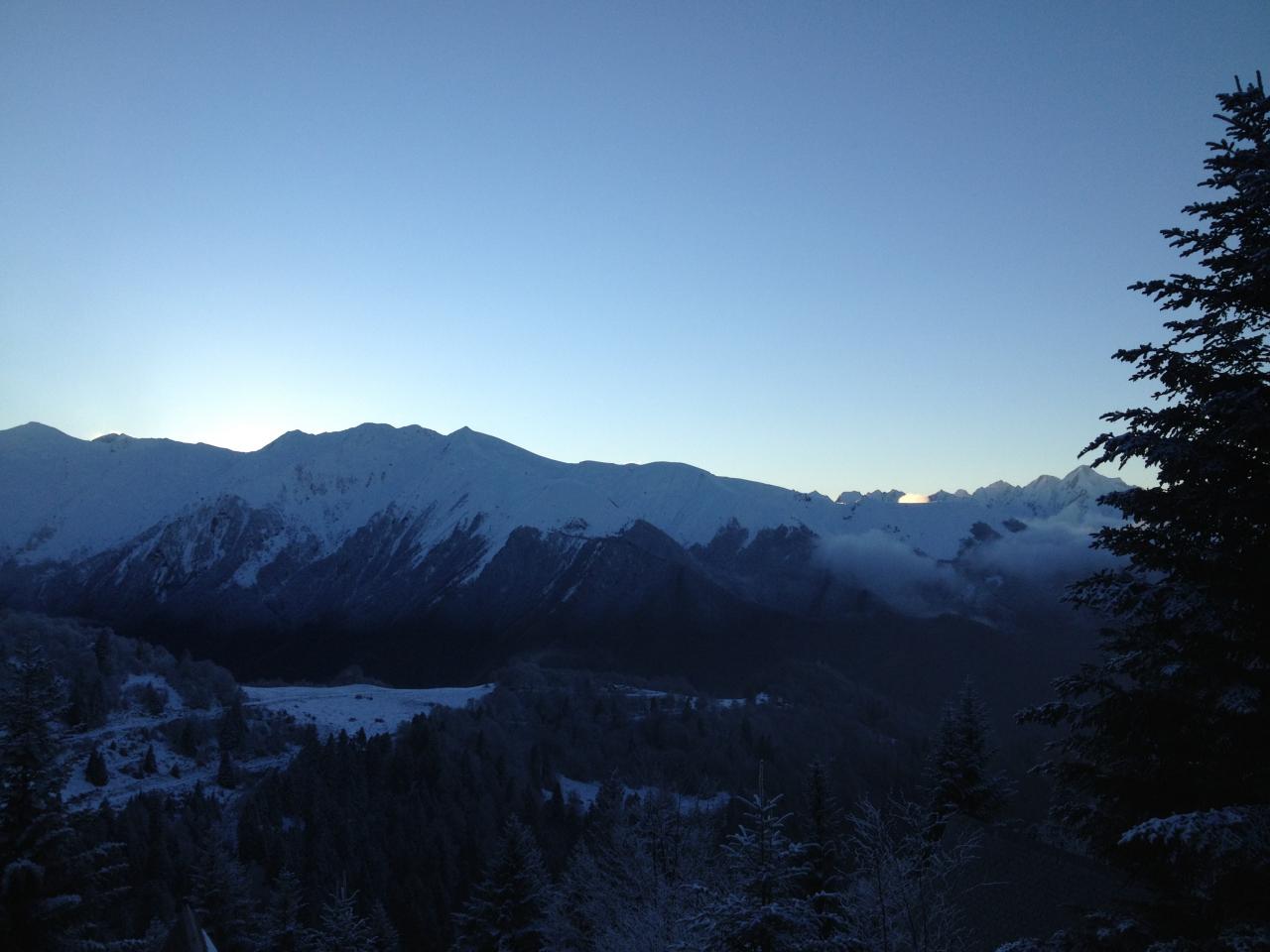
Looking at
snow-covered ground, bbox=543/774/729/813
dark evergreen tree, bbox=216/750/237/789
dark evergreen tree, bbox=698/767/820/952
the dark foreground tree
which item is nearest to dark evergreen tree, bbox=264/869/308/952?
dark evergreen tree, bbox=698/767/820/952

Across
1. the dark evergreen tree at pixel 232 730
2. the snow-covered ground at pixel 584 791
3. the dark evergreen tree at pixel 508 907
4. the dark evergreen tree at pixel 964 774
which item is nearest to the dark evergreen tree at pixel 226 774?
the dark evergreen tree at pixel 232 730

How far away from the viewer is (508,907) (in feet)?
130

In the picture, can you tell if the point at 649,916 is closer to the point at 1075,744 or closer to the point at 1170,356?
the point at 1075,744

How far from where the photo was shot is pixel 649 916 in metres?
24.0

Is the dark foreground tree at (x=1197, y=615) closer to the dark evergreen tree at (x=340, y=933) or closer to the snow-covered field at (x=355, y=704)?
the dark evergreen tree at (x=340, y=933)

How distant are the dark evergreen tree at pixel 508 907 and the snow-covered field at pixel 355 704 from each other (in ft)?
310

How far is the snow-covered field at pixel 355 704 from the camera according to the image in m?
137

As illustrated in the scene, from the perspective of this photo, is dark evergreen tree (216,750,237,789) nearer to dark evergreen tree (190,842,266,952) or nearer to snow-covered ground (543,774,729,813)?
snow-covered ground (543,774,729,813)

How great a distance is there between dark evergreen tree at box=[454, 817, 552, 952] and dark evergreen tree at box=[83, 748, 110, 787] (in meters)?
76.5

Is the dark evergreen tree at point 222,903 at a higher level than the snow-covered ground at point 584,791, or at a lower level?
higher

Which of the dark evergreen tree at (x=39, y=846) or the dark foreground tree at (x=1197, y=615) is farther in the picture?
the dark evergreen tree at (x=39, y=846)

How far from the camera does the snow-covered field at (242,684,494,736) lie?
137 meters

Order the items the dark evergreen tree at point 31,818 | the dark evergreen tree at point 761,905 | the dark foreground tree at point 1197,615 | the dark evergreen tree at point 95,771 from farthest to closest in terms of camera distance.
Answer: the dark evergreen tree at point 95,771, the dark evergreen tree at point 31,818, the dark evergreen tree at point 761,905, the dark foreground tree at point 1197,615

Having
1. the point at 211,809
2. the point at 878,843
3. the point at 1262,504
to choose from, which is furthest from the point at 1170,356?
the point at 211,809
